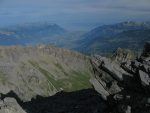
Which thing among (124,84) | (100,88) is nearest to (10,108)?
(100,88)

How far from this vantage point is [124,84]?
57.6 metres

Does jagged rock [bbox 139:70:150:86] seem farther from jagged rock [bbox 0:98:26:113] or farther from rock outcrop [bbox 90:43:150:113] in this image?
jagged rock [bbox 0:98:26:113]

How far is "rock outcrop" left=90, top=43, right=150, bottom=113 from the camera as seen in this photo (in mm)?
51509

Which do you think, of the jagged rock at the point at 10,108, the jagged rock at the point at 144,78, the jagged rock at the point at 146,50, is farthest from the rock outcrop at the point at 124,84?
the jagged rock at the point at 10,108

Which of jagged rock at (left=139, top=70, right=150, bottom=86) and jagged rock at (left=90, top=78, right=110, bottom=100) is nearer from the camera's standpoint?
jagged rock at (left=139, top=70, right=150, bottom=86)

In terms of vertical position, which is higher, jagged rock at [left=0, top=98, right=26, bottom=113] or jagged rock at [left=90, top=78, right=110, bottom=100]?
jagged rock at [left=90, top=78, right=110, bottom=100]

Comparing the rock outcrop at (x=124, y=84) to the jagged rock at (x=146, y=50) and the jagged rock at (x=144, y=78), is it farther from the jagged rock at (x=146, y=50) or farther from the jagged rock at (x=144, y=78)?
the jagged rock at (x=146, y=50)

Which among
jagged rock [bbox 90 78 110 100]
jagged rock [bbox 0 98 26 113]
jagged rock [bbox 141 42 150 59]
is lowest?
jagged rock [bbox 0 98 26 113]

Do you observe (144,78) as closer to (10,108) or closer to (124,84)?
(124,84)

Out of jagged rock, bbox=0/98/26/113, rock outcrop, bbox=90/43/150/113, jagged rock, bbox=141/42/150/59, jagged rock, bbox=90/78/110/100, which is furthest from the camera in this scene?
jagged rock, bbox=141/42/150/59

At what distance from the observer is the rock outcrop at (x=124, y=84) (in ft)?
169

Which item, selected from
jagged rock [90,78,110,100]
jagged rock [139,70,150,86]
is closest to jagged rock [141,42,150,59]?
jagged rock [90,78,110,100]

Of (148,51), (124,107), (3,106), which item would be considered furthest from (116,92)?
(3,106)

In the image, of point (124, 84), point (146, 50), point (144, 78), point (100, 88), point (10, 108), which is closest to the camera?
point (144, 78)
